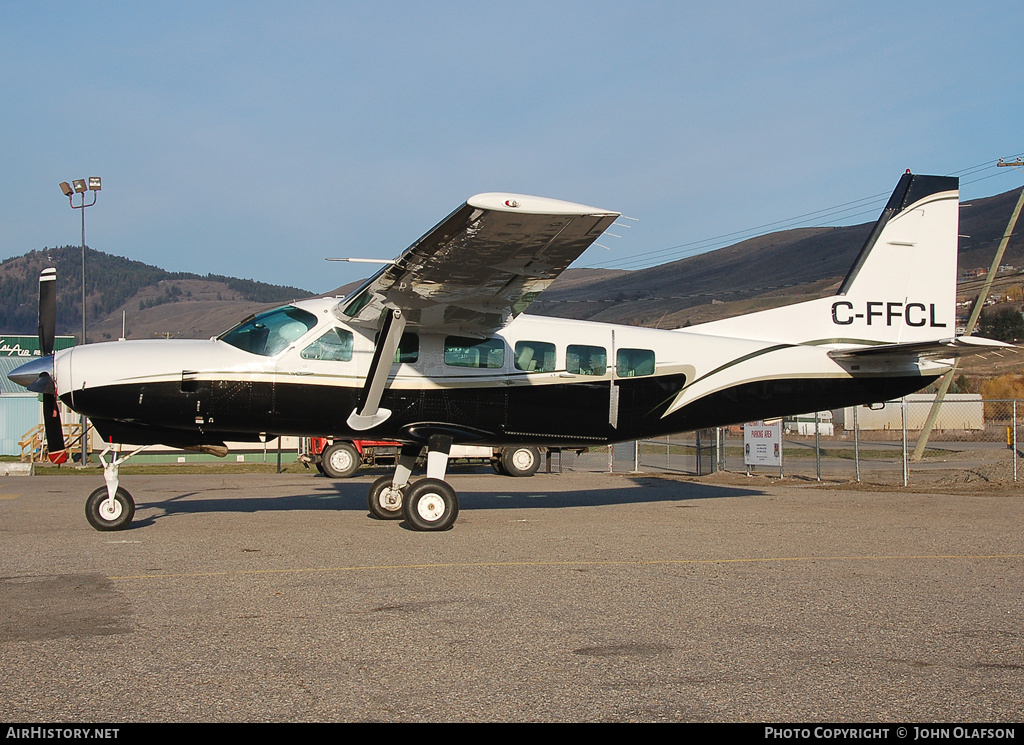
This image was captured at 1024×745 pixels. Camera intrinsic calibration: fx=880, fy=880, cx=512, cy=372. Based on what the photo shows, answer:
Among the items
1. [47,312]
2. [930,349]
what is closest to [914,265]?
[930,349]

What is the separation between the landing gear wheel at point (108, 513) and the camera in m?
11.1

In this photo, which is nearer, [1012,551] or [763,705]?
[763,705]

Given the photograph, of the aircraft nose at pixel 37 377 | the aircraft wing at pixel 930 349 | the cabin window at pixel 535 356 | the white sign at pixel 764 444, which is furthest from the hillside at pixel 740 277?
the aircraft nose at pixel 37 377

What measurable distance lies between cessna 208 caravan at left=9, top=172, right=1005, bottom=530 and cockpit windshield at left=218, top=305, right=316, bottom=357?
0.02 meters

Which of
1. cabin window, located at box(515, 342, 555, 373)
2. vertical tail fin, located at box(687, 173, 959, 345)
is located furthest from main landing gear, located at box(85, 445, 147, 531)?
vertical tail fin, located at box(687, 173, 959, 345)

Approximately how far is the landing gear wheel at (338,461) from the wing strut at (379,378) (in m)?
12.8

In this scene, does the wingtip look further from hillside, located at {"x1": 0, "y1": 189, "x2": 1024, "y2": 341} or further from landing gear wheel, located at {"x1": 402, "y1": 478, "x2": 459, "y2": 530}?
hillside, located at {"x1": 0, "y1": 189, "x2": 1024, "y2": 341}

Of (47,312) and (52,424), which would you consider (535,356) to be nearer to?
(52,424)

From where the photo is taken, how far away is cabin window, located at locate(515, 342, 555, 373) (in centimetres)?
1216

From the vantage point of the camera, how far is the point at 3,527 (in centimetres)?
1161

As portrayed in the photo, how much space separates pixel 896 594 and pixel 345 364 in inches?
283

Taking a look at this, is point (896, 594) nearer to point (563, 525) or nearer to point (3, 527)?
point (563, 525)
